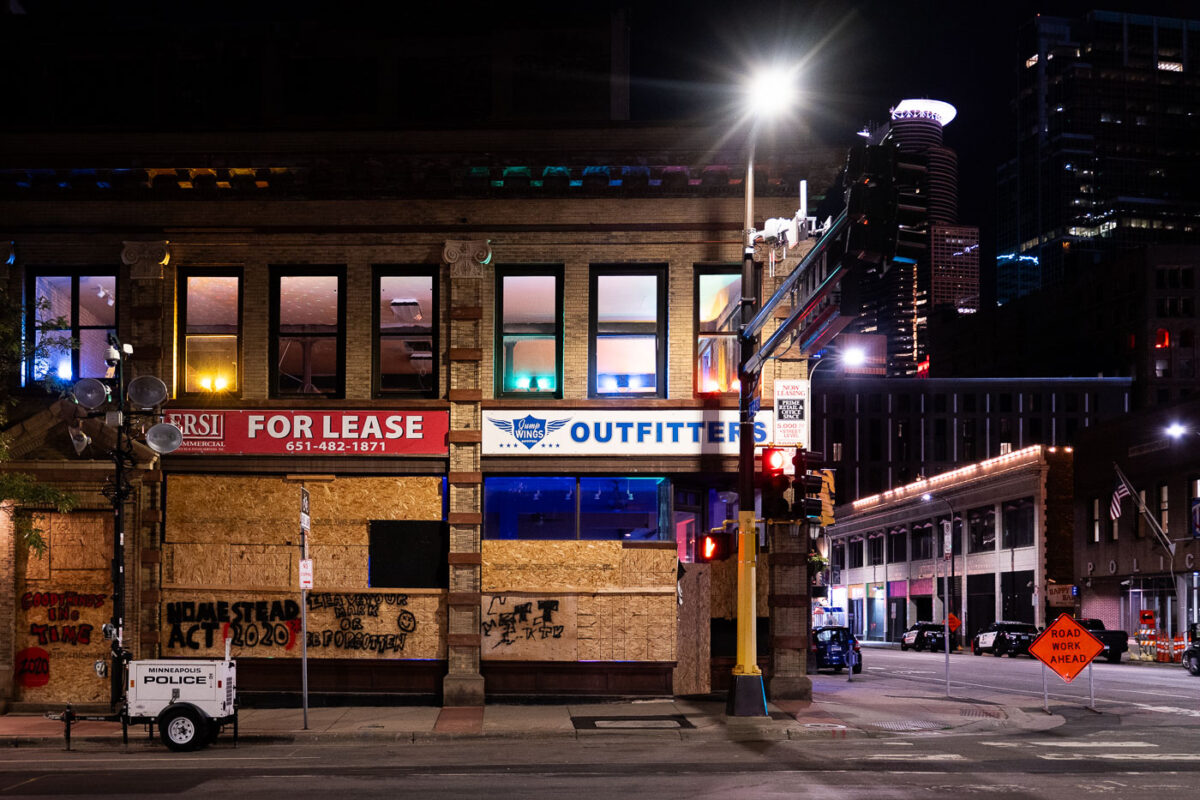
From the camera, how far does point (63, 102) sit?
26062mm

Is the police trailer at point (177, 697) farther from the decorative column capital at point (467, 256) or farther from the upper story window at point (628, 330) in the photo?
the upper story window at point (628, 330)

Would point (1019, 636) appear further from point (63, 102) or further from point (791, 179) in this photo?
point (63, 102)

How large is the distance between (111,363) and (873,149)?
48.8 ft

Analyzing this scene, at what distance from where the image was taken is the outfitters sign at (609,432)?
23.6 meters

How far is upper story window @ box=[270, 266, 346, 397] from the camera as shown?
24062mm

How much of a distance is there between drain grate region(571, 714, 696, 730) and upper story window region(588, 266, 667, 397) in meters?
6.48

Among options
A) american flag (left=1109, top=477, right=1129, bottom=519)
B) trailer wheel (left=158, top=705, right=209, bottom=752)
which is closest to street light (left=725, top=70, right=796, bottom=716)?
trailer wheel (left=158, top=705, right=209, bottom=752)

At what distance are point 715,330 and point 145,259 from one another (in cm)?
1133

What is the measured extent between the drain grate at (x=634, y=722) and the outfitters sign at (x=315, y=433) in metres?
6.08

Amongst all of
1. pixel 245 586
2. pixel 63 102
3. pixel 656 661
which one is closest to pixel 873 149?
pixel 656 661

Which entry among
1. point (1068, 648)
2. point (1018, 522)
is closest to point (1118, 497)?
point (1018, 522)

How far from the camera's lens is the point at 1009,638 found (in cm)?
5678

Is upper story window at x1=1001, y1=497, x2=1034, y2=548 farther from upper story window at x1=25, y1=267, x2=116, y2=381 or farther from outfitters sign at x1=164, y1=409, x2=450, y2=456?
upper story window at x1=25, y1=267, x2=116, y2=381

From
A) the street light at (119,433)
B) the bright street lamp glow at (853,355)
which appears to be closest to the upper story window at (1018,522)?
the bright street lamp glow at (853,355)
